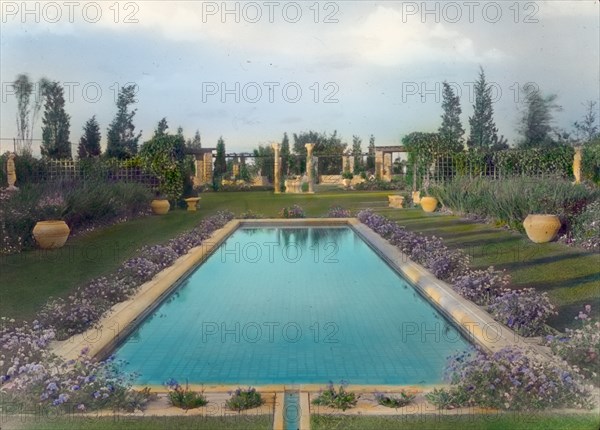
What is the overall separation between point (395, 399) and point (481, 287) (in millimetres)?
2585

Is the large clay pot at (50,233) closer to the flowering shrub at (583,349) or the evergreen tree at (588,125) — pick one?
the flowering shrub at (583,349)

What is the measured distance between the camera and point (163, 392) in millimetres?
3496

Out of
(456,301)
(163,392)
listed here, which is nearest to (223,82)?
(456,301)

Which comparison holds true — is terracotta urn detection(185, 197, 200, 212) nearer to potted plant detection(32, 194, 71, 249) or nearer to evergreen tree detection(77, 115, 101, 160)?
evergreen tree detection(77, 115, 101, 160)

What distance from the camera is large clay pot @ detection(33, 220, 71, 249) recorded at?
8.91m

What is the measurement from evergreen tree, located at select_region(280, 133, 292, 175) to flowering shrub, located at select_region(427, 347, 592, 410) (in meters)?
21.7

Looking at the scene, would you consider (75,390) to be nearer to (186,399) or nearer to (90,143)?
(186,399)

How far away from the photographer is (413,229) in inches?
463

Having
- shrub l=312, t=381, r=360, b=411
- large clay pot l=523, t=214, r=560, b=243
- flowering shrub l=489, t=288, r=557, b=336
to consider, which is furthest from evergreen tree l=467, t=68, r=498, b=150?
shrub l=312, t=381, r=360, b=411

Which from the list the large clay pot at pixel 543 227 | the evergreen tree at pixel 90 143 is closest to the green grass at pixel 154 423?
the large clay pot at pixel 543 227

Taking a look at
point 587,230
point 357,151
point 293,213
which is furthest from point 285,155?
point 587,230

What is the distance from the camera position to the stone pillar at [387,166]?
25850 millimetres

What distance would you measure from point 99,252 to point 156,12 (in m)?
3.24

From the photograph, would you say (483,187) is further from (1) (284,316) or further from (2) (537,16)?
(1) (284,316)
